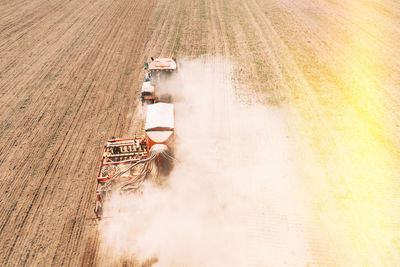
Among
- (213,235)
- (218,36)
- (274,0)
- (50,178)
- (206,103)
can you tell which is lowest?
(213,235)

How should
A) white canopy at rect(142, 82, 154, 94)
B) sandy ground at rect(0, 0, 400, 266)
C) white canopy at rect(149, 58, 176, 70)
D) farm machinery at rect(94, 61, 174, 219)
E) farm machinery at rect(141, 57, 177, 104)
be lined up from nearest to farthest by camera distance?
sandy ground at rect(0, 0, 400, 266), farm machinery at rect(94, 61, 174, 219), white canopy at rect(142, 82, 154, 94), farm machinery at rect(141, 57, 177, 104), white canopy at rect(149, 58, 176, 70)

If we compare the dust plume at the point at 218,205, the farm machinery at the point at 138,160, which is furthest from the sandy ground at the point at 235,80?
the farm machinery at the point at 138,160

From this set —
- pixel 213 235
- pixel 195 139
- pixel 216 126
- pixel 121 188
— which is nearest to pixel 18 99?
pixel 121 188

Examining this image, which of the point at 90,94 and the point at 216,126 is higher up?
the point at 90,94

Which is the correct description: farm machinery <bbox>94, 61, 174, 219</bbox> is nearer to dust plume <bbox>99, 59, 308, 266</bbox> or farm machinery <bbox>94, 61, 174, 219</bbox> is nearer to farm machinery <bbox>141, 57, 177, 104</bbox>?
dust plume <bbox>99, 59, 308, 266</bbox>

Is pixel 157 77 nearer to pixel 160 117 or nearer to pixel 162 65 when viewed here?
pixel 162 65

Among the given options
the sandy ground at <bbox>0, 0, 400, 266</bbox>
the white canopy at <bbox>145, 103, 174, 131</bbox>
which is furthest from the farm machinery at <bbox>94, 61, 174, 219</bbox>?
the sandy ground at <bbox>0, 0, 400, 266</bbox>

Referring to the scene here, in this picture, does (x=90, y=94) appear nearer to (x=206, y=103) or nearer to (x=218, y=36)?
(x=206, y=103)

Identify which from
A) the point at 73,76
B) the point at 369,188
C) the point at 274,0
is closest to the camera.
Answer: the point at 369,188
